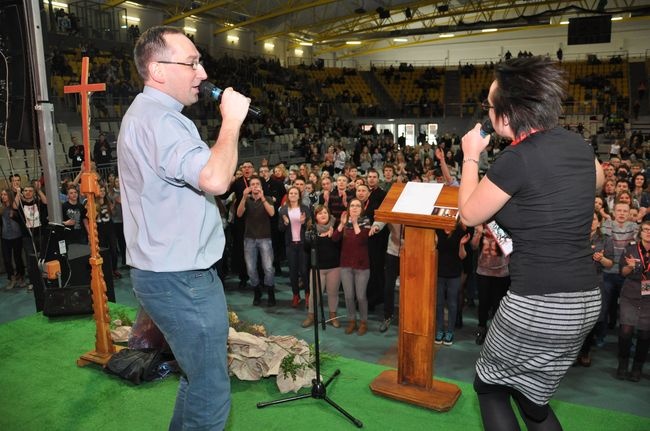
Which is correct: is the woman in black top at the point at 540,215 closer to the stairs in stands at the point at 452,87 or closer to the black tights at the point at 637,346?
the black tights at the point at 637,346

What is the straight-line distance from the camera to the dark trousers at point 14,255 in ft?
24.3

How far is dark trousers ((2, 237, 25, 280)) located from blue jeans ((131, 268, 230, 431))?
6.75 metres

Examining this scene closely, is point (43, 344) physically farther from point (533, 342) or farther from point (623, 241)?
point (623, 241)

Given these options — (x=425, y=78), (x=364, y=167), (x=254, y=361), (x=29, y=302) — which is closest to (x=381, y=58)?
(x=425, y=78)

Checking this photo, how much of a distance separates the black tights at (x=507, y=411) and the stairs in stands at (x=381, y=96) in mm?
26073

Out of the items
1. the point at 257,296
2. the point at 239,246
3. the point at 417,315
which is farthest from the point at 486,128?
the point at 239,246

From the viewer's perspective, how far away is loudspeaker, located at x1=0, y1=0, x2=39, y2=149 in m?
4.33

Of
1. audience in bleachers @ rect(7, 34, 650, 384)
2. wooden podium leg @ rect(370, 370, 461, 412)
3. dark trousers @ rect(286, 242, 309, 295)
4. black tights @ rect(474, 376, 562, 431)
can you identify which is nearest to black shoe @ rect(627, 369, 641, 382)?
audience in bleachers @ rect(7, 34, 650, 384)

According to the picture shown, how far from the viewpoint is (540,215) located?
5.24ft

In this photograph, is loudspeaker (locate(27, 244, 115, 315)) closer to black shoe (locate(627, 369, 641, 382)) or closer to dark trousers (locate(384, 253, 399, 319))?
dark trousers (locate(384, 253, 399, 319))

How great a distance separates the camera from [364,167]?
1691cm

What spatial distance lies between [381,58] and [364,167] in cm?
1922

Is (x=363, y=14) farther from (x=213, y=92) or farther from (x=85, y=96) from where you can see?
(x=213, y=92)

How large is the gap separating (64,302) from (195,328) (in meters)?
3.57
